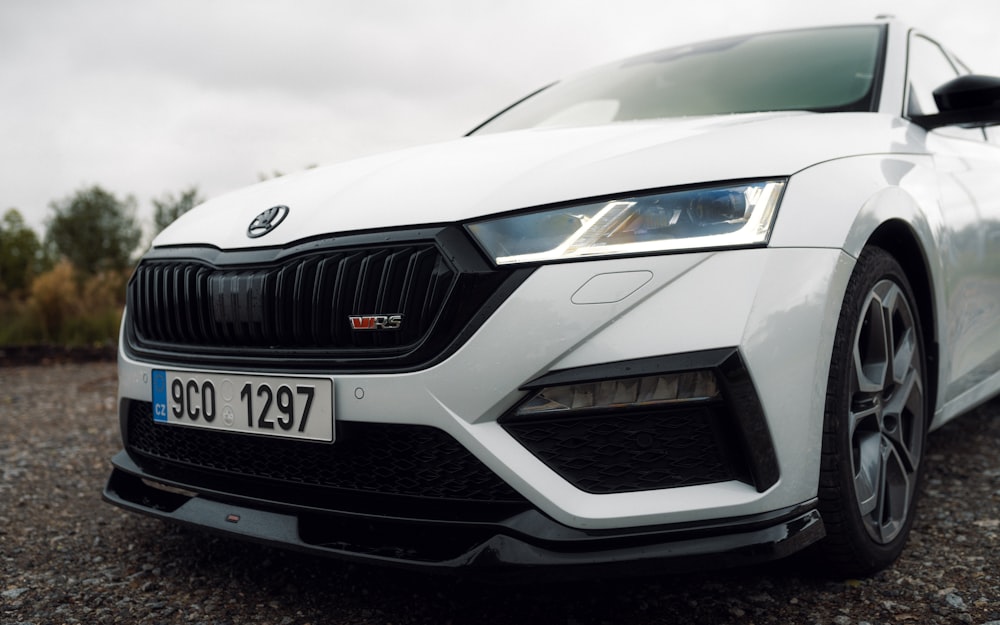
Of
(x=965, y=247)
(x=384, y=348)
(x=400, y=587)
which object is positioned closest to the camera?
(x=384, y=348)

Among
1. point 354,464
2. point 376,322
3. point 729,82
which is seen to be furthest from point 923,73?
point 354,464

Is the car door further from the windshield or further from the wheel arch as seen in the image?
the windshield

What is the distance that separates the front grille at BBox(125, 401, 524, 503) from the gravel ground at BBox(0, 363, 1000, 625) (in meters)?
0.33

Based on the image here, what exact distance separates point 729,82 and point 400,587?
1913 millimetres

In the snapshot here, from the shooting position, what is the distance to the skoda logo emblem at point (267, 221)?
6.26 feet

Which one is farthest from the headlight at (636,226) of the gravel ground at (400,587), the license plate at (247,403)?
the gravel ground at (400,587)

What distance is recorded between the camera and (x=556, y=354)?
1.53m

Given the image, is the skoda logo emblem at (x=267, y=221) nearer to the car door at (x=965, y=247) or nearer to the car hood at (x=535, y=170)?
the car hood at (x=535, y=170)

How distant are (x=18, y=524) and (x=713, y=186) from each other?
2405 mm

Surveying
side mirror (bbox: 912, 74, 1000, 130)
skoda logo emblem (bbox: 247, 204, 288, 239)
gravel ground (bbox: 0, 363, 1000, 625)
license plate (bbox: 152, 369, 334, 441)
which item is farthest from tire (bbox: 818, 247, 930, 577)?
skoda logo emblem (bbox: 247, 204, 288, 239)

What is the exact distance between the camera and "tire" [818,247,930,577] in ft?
5.74

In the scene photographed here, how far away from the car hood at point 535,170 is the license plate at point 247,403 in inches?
12.6

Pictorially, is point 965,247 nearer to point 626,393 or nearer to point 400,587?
point 626,393

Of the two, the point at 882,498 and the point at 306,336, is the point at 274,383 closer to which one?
the point at 306,336
